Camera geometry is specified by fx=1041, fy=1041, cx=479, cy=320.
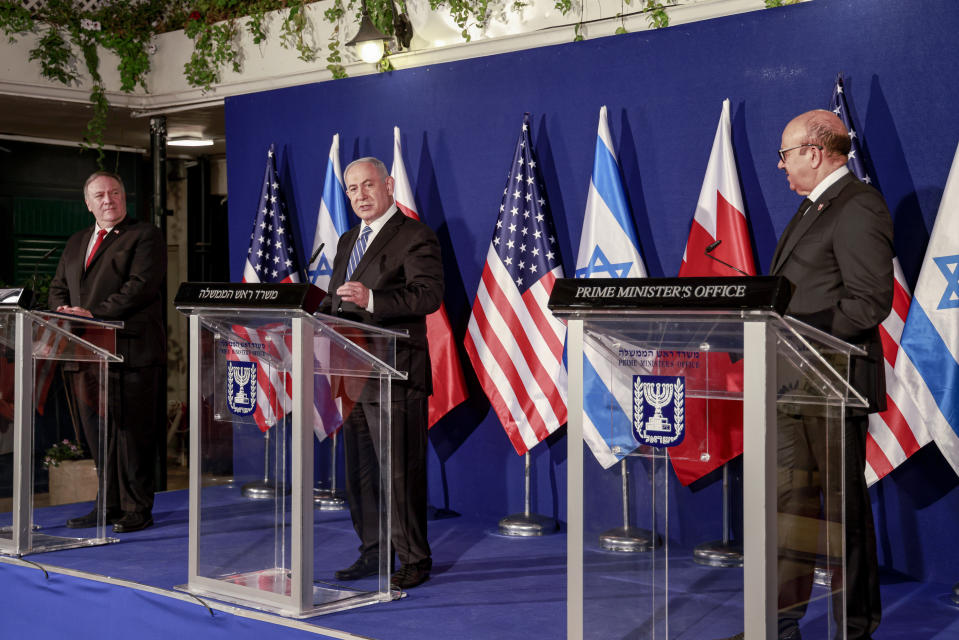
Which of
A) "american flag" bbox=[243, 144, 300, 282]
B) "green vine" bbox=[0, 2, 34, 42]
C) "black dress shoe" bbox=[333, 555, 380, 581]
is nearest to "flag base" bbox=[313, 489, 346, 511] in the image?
"black dress shoe" bbox=[333, 555, 380, 581]

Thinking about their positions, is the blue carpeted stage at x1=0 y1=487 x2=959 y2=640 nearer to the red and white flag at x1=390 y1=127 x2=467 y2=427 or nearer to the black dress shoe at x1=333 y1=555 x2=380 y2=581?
the black dress shoe at x1=333 y1=555 x2=380 y2=581

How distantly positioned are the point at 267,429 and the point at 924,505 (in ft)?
8.32

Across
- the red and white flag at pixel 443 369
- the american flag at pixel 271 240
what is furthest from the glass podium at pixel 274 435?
the american flag at pixel 271 240

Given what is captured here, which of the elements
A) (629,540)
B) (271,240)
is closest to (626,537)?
(629,540)

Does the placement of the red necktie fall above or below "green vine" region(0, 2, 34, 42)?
below

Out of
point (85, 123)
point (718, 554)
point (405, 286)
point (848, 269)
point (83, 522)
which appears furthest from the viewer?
point (85, 123)

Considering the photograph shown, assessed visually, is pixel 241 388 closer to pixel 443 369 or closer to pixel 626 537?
pixel 626 537

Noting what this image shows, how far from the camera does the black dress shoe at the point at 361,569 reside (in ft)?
11.2

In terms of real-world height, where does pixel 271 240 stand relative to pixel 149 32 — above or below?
below

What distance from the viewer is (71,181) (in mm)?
9008

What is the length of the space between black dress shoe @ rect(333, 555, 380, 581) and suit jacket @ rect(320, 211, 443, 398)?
597 millimetres

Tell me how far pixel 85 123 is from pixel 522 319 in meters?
4.67

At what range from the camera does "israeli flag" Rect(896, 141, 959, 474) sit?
3.75 meters

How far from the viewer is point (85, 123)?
7984 millimetres
